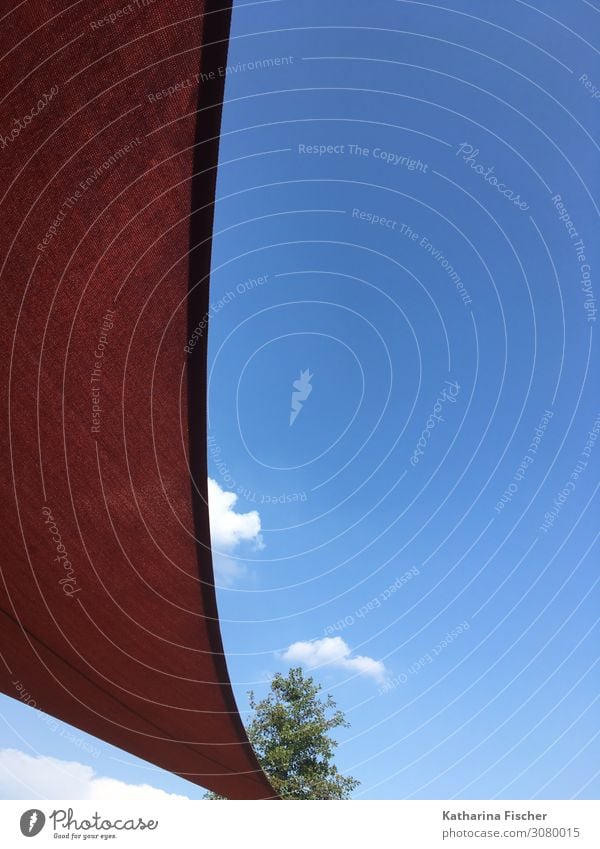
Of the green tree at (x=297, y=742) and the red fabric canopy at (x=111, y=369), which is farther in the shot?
the green tree at (x=297, y=742)

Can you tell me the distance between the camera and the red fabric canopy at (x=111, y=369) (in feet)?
18.9

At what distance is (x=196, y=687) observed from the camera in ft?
33.4

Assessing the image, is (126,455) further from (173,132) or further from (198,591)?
(173,132)

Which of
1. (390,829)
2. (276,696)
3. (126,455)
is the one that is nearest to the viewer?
(390,829)

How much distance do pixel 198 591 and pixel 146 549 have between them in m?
1.20

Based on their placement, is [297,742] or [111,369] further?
[297,742]

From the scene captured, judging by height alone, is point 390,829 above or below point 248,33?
below

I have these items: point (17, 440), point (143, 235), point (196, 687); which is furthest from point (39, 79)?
point (196, 687)

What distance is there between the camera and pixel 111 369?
7.81 m

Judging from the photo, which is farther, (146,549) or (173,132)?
(146,549)

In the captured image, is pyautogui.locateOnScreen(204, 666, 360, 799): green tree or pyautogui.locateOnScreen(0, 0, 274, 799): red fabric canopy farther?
pyautogui.locateOnScreen(204, 666, 360, 799): green tree

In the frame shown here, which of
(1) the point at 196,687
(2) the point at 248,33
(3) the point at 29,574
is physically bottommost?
(1) the point at 196,687

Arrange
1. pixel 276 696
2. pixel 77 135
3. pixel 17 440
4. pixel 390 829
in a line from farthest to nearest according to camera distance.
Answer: pixel 276 696, pixel 17 440, pixel 77 135, pixel 390 829

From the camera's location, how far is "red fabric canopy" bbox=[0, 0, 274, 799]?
576cm
